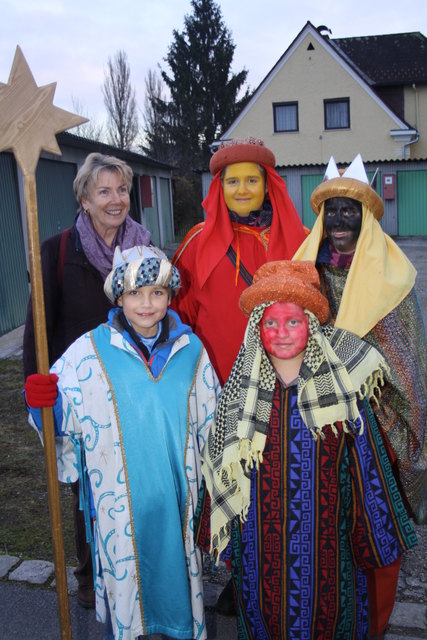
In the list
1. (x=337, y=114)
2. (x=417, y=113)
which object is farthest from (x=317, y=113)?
(x=417, y=113)

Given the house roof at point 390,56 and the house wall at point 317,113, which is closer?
the house wall at point 317,113

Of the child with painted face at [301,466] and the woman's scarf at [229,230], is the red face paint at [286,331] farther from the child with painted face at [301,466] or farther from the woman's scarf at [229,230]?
the woman's scarf at [229,230]

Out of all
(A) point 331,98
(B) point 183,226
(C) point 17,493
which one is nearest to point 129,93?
(B) point 183,226

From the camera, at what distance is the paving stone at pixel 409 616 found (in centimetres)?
275

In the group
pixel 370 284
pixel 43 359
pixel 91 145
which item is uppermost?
pixel 91 145

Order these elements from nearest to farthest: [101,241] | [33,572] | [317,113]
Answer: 1. [101,241]
2. [33,572]
3. [317,113]

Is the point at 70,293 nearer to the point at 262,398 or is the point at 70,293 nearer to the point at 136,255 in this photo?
the point at 136,255

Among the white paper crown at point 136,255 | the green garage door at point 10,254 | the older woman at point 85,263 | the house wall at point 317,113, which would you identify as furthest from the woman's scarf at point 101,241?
the house wall at point 317,113

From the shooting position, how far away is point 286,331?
6.98ft

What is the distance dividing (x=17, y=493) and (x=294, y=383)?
2.80 m

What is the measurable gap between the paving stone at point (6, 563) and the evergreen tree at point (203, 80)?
2867 cm

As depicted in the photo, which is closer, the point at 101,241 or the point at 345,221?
the point at 345,221

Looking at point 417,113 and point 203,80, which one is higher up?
point 203,80

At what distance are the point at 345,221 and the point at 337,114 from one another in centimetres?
2059
